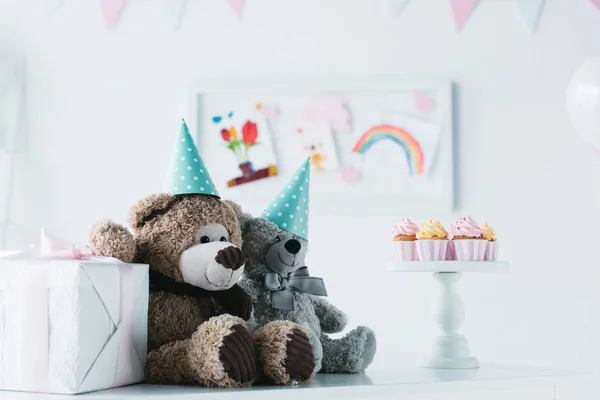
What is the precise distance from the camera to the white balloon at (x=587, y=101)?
2045 millimetres

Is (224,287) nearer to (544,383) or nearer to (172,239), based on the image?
(172,239)

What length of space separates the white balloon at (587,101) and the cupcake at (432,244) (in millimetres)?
835

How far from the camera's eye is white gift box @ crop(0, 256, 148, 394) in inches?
33.3

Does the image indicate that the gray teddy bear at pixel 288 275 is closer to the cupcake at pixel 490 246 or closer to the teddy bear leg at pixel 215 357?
the teddy bear leg at pixel 215 357

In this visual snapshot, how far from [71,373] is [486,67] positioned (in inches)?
76.3

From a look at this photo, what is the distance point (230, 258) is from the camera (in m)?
1.00

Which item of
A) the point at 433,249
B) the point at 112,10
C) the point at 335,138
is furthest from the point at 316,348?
the point at 112,10

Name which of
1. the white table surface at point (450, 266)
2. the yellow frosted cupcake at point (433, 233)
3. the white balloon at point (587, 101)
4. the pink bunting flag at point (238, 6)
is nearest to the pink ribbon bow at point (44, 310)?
the white table surface at point (450, 266)

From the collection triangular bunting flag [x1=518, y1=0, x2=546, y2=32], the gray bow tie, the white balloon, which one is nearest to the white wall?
triangular bunting flag [x1=518, y1=0, x2=546, y2=32]

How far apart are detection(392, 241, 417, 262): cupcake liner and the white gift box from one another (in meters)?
0.70

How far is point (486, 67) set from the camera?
248cm

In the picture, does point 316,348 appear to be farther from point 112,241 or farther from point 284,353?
point 112,241

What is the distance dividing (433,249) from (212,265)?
552mm

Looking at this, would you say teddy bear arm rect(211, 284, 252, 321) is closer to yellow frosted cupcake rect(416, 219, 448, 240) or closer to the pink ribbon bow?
the pink ribbon bow
